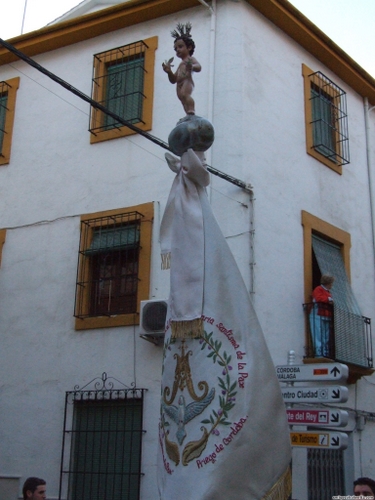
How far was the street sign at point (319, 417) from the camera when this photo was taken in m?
6.49


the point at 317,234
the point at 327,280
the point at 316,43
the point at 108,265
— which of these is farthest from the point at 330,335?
the point at 316,43

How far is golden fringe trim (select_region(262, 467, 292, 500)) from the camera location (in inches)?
139

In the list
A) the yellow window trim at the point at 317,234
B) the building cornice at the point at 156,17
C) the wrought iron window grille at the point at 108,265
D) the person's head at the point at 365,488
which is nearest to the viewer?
the person's head at the point at 365,488

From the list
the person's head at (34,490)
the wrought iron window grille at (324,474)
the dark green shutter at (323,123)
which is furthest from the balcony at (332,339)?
the person's head at (34,490)

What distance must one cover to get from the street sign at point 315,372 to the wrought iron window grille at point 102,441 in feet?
7.38

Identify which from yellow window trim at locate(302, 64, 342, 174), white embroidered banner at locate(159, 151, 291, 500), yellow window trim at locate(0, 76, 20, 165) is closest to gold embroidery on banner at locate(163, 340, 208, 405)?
white embroidered banner at locate(159, 151, 291, 500)

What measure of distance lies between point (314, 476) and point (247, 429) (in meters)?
6.10

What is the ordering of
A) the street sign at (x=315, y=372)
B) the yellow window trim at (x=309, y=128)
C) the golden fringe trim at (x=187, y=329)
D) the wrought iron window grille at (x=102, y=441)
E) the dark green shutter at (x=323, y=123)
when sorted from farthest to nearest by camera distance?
1. the dark green shutter at (x=323, y=123)
2. the yellow window trim at (x=309, y=128)
3. the wrought iron window grille at (x=102, y=441)
4. the street sign at (x=315, y=372)
5. the golden fringe trim at (x=187, y=329)

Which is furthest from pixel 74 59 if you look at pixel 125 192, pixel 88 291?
pixel 88 291

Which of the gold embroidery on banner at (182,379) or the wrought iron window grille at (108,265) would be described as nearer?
the gold embroidery on banner at (182,379)

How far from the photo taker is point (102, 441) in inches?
352

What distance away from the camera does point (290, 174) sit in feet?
33.7

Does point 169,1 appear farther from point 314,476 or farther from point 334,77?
point 314,476

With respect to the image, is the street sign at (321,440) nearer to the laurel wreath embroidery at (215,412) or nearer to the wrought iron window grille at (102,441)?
the wrought iron window grille at (102,441)
